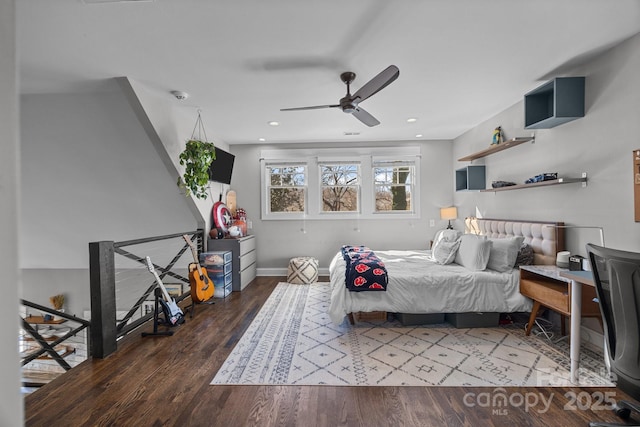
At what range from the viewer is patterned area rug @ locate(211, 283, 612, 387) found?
7.22 feet

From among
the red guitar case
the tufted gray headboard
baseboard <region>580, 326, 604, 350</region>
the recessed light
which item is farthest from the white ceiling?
baseboard <region>580, 326, 604, 350</region>

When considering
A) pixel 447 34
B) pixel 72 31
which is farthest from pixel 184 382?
pixel 447 34

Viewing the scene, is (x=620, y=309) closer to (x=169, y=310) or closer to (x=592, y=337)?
(x=592, y=337)

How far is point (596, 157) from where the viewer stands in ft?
8.49

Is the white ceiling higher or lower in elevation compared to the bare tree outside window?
higher

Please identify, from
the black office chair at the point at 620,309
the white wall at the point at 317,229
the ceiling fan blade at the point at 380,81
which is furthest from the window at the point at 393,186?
the black office chair at the point at 620,309

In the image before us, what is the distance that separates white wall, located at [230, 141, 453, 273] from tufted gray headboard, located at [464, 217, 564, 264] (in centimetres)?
151

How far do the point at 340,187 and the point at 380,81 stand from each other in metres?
3.39

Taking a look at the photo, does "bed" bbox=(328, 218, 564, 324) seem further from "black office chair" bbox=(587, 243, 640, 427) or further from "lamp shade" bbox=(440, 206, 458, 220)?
"lamp shade" bbox=(440, 206, 458, 220)

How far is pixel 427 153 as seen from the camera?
18.2ft

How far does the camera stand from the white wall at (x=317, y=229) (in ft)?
18.2

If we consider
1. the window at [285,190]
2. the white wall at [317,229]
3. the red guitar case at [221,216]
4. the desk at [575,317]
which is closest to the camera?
the desk at [575,317]

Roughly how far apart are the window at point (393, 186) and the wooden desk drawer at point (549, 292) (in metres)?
2.88

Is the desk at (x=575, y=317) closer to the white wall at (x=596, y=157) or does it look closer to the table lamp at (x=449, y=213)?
the white wall at (x=596, y=157)
